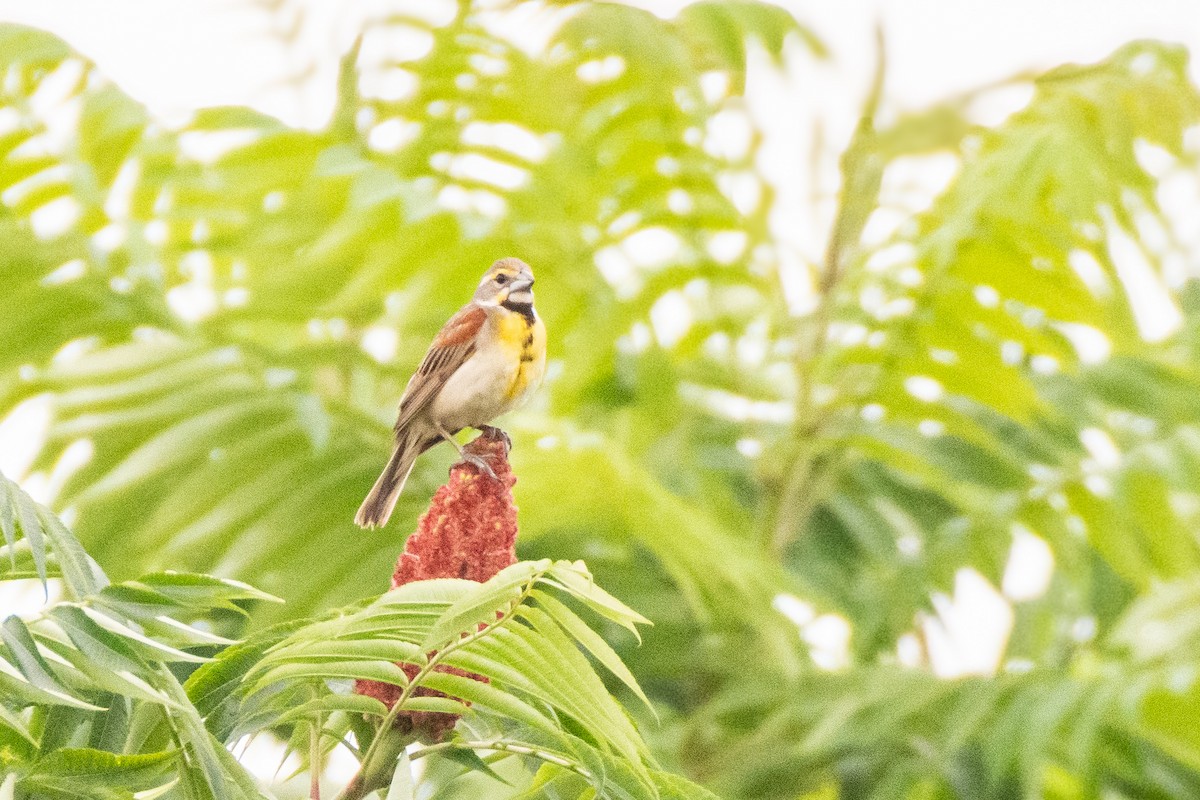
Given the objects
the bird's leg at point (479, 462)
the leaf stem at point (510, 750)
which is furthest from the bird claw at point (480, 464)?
the leaf stem at point (510, 750)

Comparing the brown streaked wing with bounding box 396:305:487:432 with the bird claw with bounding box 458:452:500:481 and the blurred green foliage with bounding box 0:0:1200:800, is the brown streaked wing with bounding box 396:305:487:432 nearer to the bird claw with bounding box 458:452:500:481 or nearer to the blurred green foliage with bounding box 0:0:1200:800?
the bird claw with bounding box 458:452:500:481

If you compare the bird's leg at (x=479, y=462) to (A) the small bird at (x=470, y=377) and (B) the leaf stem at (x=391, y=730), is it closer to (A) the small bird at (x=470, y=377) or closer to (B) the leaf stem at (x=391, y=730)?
(A) the small bird at (x=470, y=377)

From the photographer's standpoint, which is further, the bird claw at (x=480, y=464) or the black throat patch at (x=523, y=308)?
the black throat patch at (x=523, y=308)

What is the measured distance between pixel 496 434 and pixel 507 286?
9.0 inches

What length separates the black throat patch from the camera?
1.57 meters

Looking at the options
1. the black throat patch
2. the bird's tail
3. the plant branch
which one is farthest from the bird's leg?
the plant branch

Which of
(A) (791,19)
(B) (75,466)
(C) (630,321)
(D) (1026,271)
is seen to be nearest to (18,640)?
(B) (75,466)

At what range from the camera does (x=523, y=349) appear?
1511mm

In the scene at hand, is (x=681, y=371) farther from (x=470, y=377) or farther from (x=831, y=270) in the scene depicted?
(x=470, y=377)

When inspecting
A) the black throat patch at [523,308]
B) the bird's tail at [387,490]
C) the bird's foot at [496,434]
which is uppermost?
the black throat patch at [523,308]

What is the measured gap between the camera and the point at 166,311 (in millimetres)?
2506

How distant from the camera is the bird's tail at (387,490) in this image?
1450 millimetres

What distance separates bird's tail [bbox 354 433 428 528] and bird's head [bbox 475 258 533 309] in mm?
193

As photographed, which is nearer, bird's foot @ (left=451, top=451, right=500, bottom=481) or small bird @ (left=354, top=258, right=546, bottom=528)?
bird's foot @ (left=451, top=451, right=500, bottom=481)
